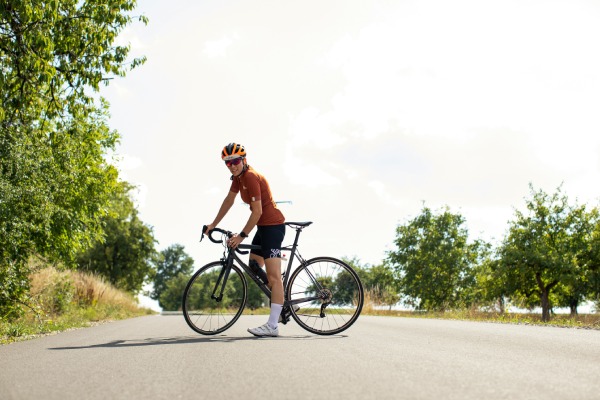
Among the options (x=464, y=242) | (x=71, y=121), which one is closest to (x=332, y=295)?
(x=71, y=121)

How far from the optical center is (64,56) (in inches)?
559

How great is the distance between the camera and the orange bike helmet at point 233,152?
329 inches

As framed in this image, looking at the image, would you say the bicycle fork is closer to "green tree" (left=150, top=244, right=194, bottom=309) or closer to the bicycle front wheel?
the bicycle front wheel

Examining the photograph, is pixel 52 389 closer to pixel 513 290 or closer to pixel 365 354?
pixel 365 354

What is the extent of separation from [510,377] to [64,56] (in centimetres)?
1260

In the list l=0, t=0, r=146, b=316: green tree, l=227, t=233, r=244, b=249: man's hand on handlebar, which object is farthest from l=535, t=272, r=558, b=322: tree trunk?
l=227, t=233, r=244, b=249: man's hand on handlebar

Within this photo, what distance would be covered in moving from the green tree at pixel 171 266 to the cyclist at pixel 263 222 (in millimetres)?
118780

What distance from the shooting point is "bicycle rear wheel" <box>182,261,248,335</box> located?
891cm

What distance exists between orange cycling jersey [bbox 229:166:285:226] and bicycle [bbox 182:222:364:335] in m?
0.24

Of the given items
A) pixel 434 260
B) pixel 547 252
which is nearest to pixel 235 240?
pixel 547 252

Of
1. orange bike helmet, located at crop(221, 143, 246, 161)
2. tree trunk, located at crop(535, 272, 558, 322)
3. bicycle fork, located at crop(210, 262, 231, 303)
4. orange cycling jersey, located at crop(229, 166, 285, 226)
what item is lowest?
bicycle fork, located at crop(210, 262, 231, 303)

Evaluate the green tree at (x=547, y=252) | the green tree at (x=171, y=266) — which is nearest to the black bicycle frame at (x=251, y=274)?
the green tree at (x=547, y=252)

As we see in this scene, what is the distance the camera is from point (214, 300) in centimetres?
889

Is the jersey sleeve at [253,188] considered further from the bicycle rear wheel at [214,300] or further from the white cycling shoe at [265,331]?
the white cycling shoe at [265,331]
